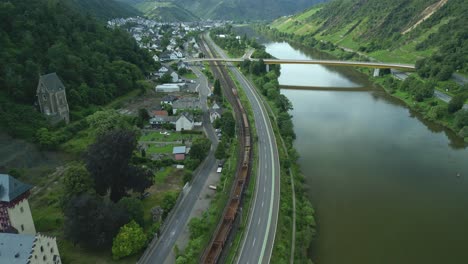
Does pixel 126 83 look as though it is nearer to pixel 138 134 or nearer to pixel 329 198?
pixel 138 134

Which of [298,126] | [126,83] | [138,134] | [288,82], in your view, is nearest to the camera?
[138,134]

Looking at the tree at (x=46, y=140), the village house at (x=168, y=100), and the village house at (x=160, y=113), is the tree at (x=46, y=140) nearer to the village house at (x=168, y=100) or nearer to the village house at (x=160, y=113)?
the village house at (x=160, y=113)

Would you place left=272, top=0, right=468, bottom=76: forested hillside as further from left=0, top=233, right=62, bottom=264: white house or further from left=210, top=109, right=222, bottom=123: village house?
left=0, top=233, right=62, bottom=264: white house

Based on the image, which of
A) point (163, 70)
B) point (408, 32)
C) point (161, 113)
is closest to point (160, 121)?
point (161, 113)

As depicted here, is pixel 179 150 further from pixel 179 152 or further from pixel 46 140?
pixel 46 140

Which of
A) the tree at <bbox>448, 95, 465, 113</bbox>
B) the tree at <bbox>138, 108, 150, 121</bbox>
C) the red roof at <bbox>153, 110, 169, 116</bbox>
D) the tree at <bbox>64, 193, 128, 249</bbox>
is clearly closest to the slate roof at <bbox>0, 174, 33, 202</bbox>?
the tree at <bbox>64, 193, 128, 249</bbox>

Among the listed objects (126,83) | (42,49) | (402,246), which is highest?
(42,49)

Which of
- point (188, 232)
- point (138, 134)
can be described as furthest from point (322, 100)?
point (188, 232)
